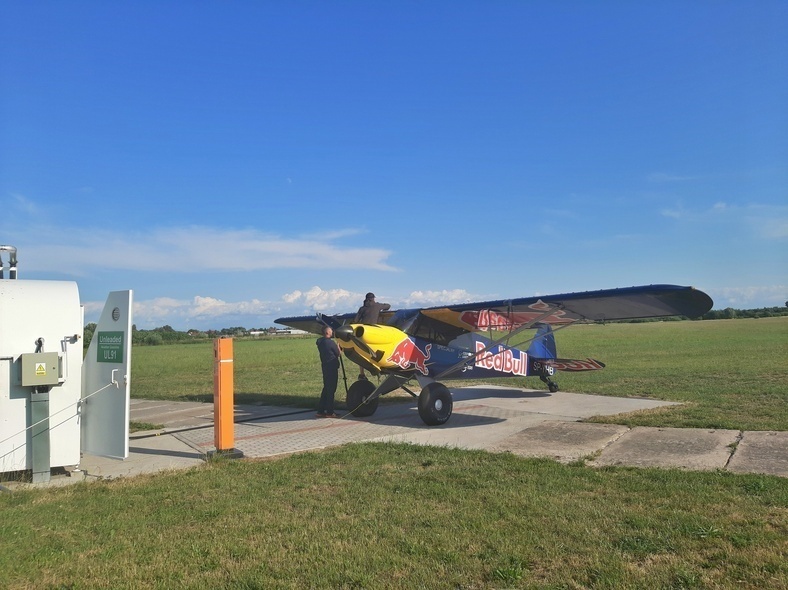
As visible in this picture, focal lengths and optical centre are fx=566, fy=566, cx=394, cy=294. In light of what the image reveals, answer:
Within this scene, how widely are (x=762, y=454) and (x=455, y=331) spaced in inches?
240

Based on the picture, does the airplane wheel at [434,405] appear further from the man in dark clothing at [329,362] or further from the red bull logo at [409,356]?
the man in dark clothing at [329,362]

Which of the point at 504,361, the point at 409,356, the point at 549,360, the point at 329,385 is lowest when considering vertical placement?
the point at 329,385

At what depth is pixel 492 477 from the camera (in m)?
6.43

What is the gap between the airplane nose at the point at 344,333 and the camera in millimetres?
10367

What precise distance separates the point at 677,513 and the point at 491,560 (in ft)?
6.42

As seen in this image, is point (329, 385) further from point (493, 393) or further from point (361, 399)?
point (493, 393)

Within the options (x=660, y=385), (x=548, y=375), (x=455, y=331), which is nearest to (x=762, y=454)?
(x=455, y=331)

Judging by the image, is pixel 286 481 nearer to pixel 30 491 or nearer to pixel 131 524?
pixel 131 524

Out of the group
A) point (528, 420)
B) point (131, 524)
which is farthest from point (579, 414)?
point (131, 524)

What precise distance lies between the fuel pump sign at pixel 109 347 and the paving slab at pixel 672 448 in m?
6.10

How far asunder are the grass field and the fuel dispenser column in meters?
0.60

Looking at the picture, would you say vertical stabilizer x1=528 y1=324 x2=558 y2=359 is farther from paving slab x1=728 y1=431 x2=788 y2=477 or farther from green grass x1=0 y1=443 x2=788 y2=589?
green grass x1=0 y1=443 x2=788 y2=589

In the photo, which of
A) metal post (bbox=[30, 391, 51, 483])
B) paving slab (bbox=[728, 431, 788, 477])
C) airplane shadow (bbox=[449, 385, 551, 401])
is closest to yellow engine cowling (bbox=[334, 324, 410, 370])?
airplane shadow (bbox=[449, 385, 551, 401])

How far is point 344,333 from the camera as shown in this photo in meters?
10.4
